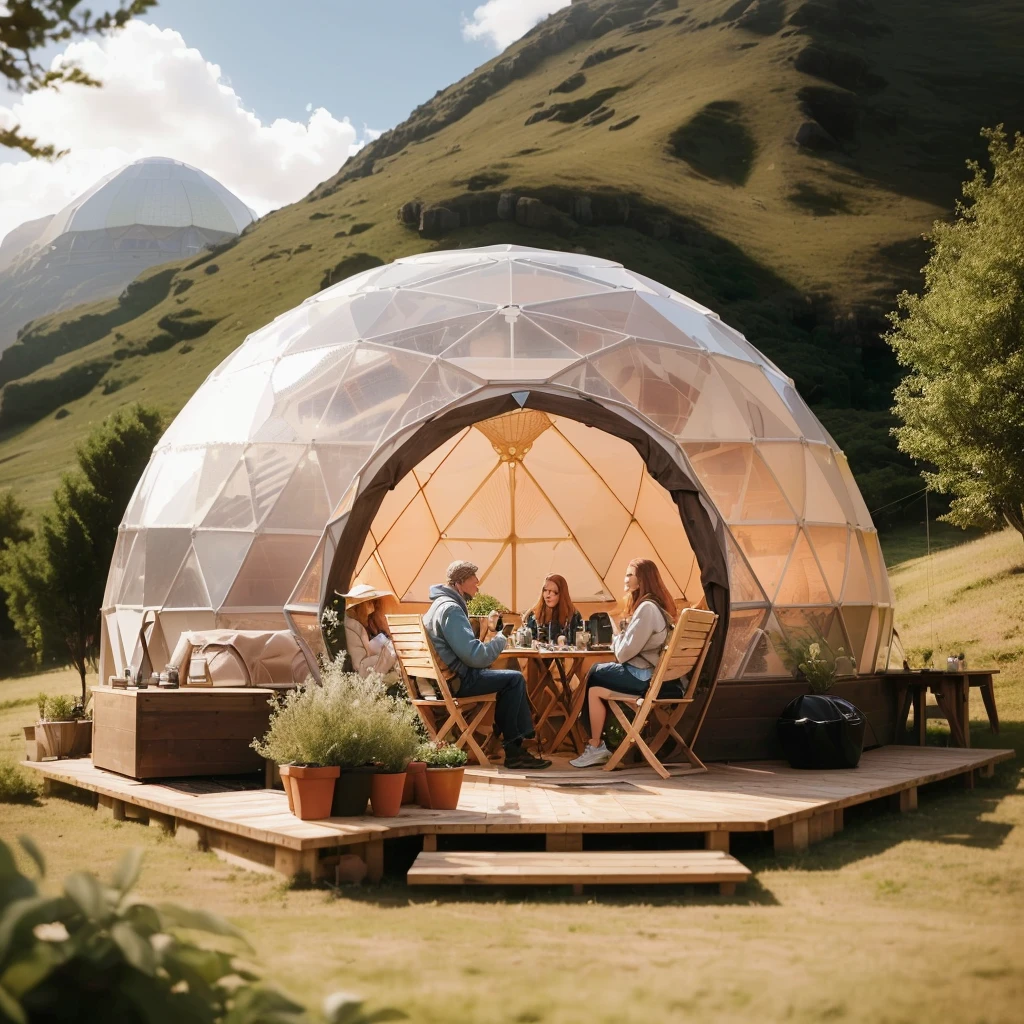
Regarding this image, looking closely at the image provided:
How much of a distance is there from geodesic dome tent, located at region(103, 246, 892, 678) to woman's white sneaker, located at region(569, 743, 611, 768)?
1.28m

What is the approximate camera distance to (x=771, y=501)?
9.50 metres

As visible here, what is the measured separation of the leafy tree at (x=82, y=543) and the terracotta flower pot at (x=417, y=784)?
1355 cm

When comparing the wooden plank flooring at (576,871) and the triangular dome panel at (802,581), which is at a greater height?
the triangular dome panel at (802,581)

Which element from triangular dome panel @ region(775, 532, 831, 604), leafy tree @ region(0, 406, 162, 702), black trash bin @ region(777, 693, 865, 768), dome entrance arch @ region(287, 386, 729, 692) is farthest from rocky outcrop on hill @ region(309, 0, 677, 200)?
black trash bin @ region(777, 693, 865, 768)

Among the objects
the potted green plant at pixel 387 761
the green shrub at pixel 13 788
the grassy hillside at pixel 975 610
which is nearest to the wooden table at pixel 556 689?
the potted green plant at pixel 387 761

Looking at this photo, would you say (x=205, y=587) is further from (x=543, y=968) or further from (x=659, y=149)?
(x=659, y=149)

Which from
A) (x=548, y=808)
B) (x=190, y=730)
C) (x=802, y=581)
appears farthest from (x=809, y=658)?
(x=190, y=730)

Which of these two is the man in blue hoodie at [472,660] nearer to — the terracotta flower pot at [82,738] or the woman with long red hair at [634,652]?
the woman with long red hair at [634,652]

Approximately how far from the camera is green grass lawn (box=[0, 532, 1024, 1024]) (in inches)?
132

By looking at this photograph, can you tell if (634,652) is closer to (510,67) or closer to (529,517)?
(529,517)

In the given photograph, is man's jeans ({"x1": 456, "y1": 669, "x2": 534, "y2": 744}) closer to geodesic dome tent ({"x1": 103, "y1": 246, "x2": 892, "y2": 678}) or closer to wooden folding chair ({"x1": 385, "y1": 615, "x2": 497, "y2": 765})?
wooden folding chair ({"x1": 385, "y1": 615, "x2": 497, "y2": 765})

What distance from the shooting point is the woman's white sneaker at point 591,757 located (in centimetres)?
793

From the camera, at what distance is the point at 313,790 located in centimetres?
581

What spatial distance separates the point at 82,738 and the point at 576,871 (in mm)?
6055
